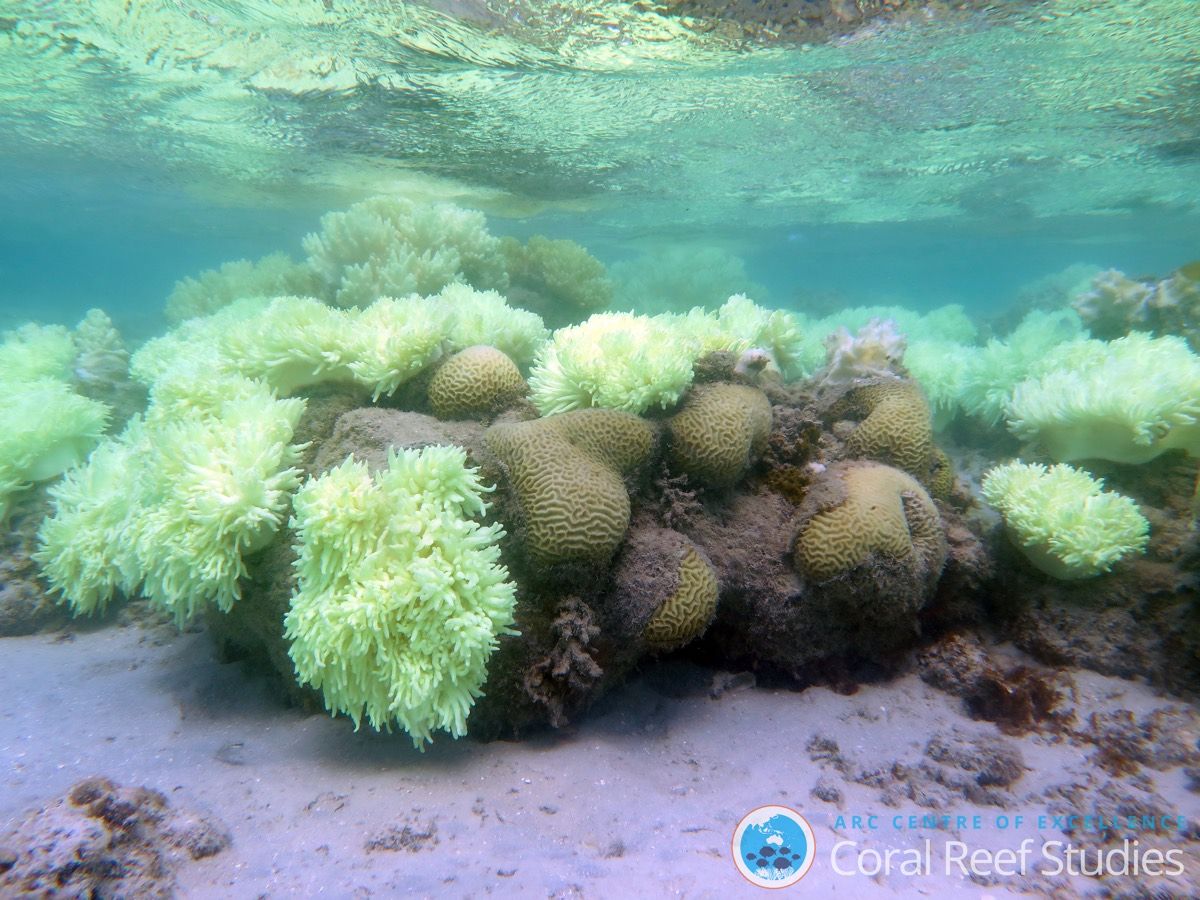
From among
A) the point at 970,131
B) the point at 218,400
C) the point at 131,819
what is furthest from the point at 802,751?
the point at 970,131

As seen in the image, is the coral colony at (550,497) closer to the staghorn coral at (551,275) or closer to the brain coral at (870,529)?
the brain coral at (870,529)

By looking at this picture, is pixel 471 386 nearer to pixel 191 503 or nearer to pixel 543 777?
pixel 191 503

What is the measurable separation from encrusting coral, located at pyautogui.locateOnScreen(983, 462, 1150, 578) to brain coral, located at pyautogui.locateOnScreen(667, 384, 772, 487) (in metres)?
1.96

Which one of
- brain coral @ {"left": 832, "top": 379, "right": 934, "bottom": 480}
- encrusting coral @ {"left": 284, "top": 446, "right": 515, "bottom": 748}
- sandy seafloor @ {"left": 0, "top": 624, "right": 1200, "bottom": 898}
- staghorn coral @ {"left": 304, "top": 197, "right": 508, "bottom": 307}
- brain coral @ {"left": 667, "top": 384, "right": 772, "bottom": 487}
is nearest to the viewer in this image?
sandy seafloor @ {"left": 0, "top": 624, "right": 1200, "bottom": 898}

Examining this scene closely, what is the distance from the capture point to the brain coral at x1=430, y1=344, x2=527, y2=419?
13.0 feet

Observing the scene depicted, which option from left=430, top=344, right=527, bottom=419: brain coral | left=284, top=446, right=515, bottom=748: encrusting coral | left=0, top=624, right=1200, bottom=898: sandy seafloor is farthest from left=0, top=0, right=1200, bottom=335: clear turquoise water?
left=0, top=624, right=1200, bottom=898: sandy seafloor

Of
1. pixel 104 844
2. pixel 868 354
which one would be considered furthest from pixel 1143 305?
pixel 104 844

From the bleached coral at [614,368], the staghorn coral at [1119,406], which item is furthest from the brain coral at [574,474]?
the staghorn coral at [1119,406]

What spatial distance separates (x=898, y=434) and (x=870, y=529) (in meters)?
1.12

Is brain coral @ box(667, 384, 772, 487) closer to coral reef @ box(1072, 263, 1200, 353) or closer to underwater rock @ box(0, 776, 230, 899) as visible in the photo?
underwater rock @ box(0, 776, 230, 899)

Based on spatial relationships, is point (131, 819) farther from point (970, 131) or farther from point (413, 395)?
point (970, 131)

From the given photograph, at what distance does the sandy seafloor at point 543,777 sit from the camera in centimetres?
248

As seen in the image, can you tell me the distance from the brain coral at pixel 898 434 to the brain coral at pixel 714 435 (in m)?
1.03

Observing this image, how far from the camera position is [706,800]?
3049mm
